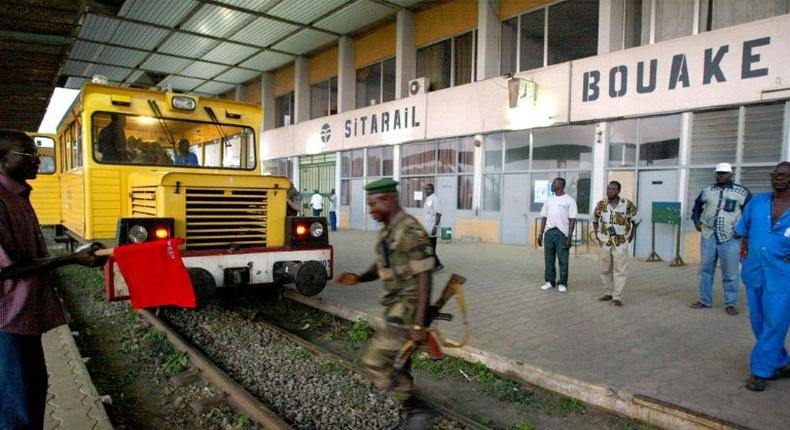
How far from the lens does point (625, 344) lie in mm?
4703

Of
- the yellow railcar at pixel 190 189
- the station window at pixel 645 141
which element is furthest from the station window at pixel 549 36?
the yellow railcar at pixel 190 189

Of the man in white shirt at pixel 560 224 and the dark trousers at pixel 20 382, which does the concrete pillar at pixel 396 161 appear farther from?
the dark trousers at pixel 20 382

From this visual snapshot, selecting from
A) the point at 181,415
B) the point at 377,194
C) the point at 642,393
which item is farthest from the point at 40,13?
the point at 642,393

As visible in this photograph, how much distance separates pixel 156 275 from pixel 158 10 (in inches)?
630

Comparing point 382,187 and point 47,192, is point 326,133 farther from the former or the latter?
point 382,187

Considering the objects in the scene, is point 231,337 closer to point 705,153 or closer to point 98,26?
point 705,153

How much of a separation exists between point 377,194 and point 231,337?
130 inches

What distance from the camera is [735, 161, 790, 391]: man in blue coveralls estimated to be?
3.57m

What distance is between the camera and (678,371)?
3996mm

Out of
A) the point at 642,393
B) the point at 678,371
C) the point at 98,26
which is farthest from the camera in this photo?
the point at 98,26

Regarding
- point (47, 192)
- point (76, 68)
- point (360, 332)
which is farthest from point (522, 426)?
point (76, 68)

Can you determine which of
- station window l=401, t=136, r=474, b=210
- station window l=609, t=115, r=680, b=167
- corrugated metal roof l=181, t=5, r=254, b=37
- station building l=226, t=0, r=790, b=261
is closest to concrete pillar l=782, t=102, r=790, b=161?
station building l=226, t=0, r=790, b=261

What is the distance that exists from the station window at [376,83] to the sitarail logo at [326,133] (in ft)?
5.42

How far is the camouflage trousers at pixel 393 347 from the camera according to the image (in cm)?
281
